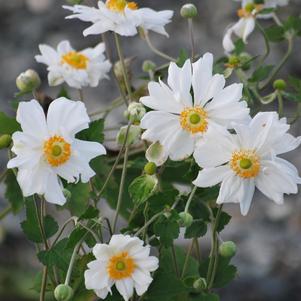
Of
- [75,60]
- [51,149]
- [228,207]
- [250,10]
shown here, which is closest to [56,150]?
[51,149]

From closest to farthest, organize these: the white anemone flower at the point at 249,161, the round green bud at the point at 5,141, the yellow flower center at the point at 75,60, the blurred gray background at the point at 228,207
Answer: the white anemone flower at the point at 249,161
the round green bud at the point at 5,141
the yellow flower center at the point at 75,60
the blurred gray background at the point at 228,207

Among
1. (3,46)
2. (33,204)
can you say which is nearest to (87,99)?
(3,46)

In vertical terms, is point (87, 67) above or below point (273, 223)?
above

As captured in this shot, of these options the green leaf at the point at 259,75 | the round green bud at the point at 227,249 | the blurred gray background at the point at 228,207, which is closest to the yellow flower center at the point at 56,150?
the round green bud at the point at 227,249

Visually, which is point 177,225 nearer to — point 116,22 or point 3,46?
point 116,22

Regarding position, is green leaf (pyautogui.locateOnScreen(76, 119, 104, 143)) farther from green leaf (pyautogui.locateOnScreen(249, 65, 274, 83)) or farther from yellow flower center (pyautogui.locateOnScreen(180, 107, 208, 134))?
green leaf (pyautogui.locateOnScreen(249, 65, 274, 83))

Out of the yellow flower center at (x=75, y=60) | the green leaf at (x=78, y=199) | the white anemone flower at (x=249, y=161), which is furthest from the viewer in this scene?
the yellow flower center at (x=75, y=60)

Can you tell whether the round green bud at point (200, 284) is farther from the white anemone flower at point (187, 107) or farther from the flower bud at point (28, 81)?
the flower bud at point (28, 81)
